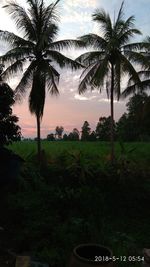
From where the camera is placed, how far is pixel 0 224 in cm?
961

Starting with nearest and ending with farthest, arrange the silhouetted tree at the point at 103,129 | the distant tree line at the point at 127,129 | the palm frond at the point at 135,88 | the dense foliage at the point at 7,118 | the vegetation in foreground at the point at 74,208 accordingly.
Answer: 1. the vegetation in foreground at the point at 74,208
2. the dense foliage at the point at 7,118
3. the palm frond at the point at 135,88
4. the distant tree line at the point at 127,129
5. the silhouetted tree at the point at 103,129

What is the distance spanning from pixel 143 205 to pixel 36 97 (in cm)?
814

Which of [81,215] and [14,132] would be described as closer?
[14,132]

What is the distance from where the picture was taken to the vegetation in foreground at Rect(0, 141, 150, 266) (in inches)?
305

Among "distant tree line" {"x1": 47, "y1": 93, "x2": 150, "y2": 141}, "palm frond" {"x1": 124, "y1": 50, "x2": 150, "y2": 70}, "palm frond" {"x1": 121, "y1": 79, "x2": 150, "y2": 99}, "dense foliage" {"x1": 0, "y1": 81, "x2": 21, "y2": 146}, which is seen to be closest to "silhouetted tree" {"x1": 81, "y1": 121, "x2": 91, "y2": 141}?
"distant tree line" {"x1": 47, "y1": 93, "x2": 150, "y2": 141}

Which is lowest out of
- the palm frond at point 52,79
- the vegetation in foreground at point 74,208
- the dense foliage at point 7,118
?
the vegetation in foreground at point 74,208

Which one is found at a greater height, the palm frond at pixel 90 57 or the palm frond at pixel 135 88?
the palm frond at pixel 90 57

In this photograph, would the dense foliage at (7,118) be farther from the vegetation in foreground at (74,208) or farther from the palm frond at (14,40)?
the palm frond at (14,40)

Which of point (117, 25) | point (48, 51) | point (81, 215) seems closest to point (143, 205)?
point (81, 215)

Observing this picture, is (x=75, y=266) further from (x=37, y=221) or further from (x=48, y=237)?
(x=37, y=221)

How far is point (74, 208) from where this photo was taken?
39.6 feet

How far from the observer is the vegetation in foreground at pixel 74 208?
25.4 feet

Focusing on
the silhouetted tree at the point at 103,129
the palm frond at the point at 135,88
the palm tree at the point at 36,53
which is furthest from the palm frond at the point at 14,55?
the silhouetted tree at the point at 103,129

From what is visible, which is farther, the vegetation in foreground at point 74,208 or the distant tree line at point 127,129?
the distant tree line at point 127,129
